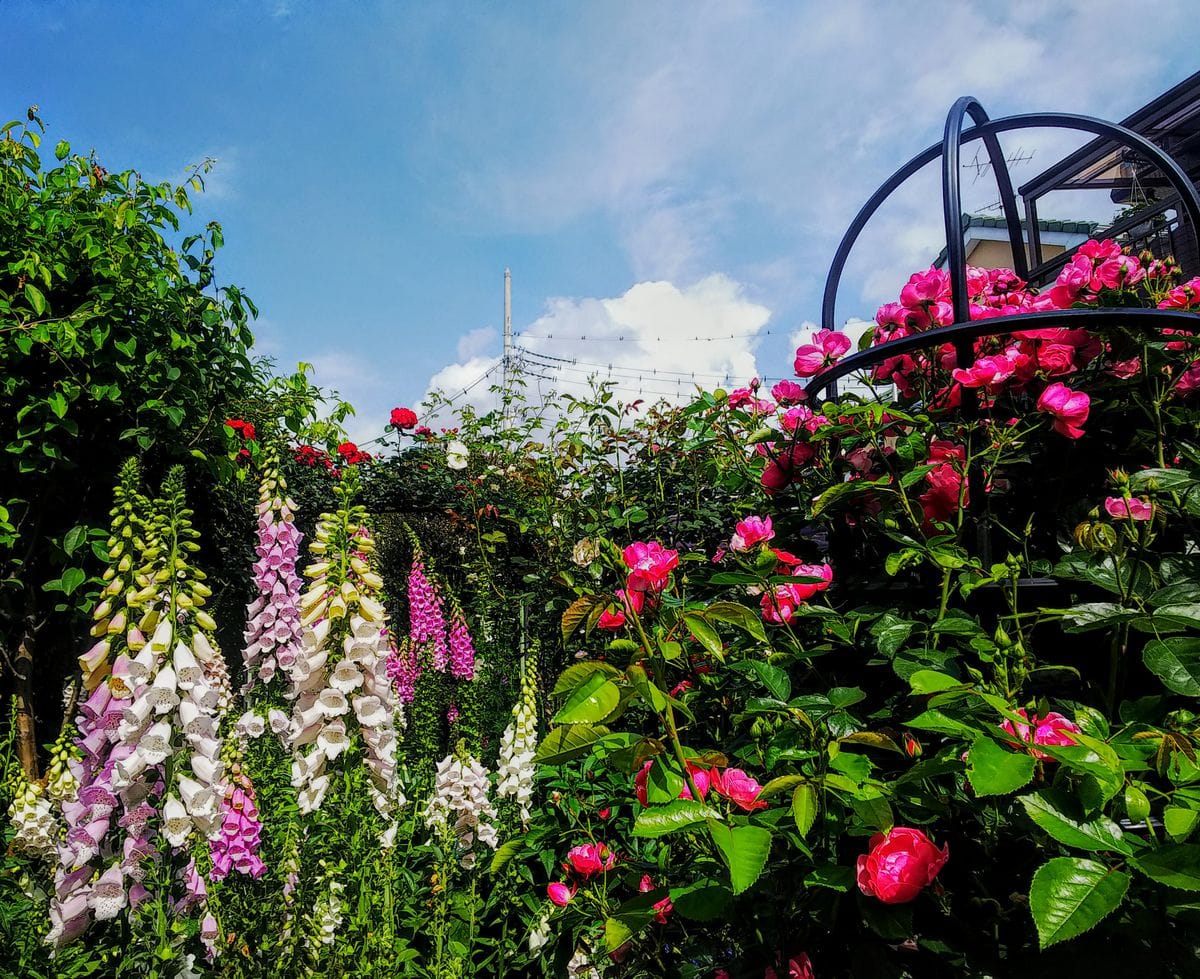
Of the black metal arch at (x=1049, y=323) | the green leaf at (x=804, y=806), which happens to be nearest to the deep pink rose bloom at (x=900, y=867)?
the green leaf at (x=804, y=806)

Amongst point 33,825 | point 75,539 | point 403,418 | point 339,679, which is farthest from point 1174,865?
point 403,418

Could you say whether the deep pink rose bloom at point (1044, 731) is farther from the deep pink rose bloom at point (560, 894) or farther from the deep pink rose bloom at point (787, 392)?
the deep pink rose bloom at point (560, 894)

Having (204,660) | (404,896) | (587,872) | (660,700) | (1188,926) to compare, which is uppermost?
(204,660)

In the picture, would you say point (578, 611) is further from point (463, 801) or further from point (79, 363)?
point (79, 363)

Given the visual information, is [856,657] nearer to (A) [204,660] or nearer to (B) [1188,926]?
(B) [1188,926]

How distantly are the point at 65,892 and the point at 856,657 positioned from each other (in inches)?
66.8

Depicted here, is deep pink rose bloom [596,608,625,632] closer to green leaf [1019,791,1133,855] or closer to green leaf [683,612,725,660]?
green leaf [683,612,725,660]

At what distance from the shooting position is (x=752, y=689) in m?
1.23

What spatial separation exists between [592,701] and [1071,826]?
44cm

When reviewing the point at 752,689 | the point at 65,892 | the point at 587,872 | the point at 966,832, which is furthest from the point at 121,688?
the point at 966,832

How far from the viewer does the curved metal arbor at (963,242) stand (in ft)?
3.22

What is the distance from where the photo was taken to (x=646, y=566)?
3.43ft

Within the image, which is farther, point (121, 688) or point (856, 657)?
point (121, 688)

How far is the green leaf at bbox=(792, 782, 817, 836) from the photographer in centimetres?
74
